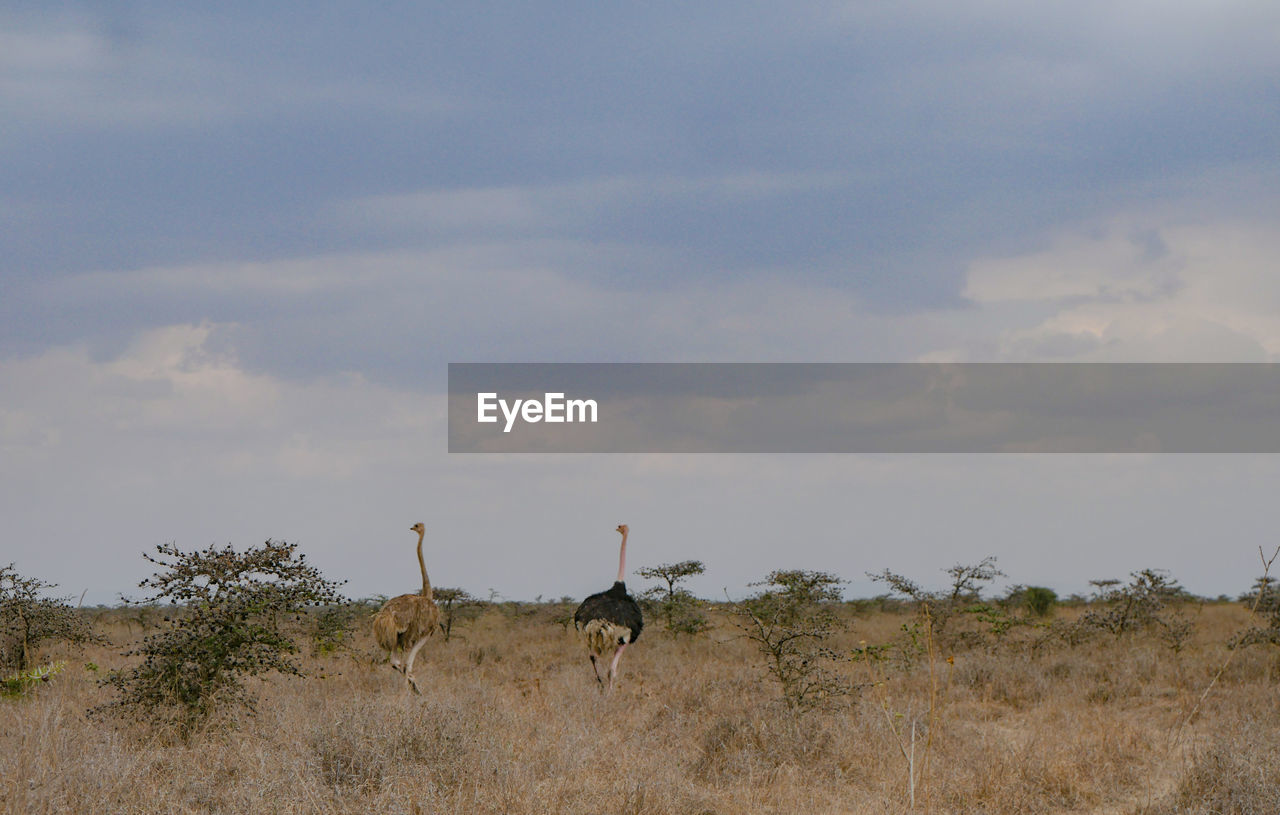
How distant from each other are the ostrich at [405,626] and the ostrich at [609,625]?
2.15 m

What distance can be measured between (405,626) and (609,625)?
9.28 ft

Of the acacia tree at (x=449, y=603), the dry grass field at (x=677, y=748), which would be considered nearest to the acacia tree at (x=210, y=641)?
the dry grass field at (x=677, y=748)

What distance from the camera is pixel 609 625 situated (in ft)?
49.2

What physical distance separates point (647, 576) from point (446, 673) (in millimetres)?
9718

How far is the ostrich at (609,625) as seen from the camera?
15.0 m

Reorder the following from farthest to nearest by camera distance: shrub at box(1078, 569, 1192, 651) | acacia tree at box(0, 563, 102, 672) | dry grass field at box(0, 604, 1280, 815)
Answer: shrub at box(1078, 569, 1192, 651) → acacia tree at box(0, 563, 102, 672) → dry grass field at box(0, 604, 1280, 815)

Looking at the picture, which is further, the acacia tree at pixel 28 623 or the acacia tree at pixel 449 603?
the acacia tree at pixel 449 603

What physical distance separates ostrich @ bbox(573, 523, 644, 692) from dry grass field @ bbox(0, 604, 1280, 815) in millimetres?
493

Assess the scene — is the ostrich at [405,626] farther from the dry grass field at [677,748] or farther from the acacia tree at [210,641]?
the acacia tree at [210,641]

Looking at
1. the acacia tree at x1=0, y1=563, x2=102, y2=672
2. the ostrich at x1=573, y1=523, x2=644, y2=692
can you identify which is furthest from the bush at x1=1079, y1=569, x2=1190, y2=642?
the acacia tree at x1=0, y1=563, x2=102, y2=672

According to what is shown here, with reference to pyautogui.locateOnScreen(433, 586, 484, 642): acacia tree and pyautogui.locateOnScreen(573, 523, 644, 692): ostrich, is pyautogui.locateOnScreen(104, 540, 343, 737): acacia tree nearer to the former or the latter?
pyautogui.locateOnScreen(573, 523, 644, 692): ostrich

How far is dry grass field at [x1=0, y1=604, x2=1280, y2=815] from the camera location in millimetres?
6938

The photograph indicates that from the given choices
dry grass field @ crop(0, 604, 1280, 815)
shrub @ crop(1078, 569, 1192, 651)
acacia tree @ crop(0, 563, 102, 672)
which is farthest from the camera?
shrub @ crop(1078, 569, 1192, 651)

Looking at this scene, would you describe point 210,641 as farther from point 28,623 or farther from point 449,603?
point 449,603
